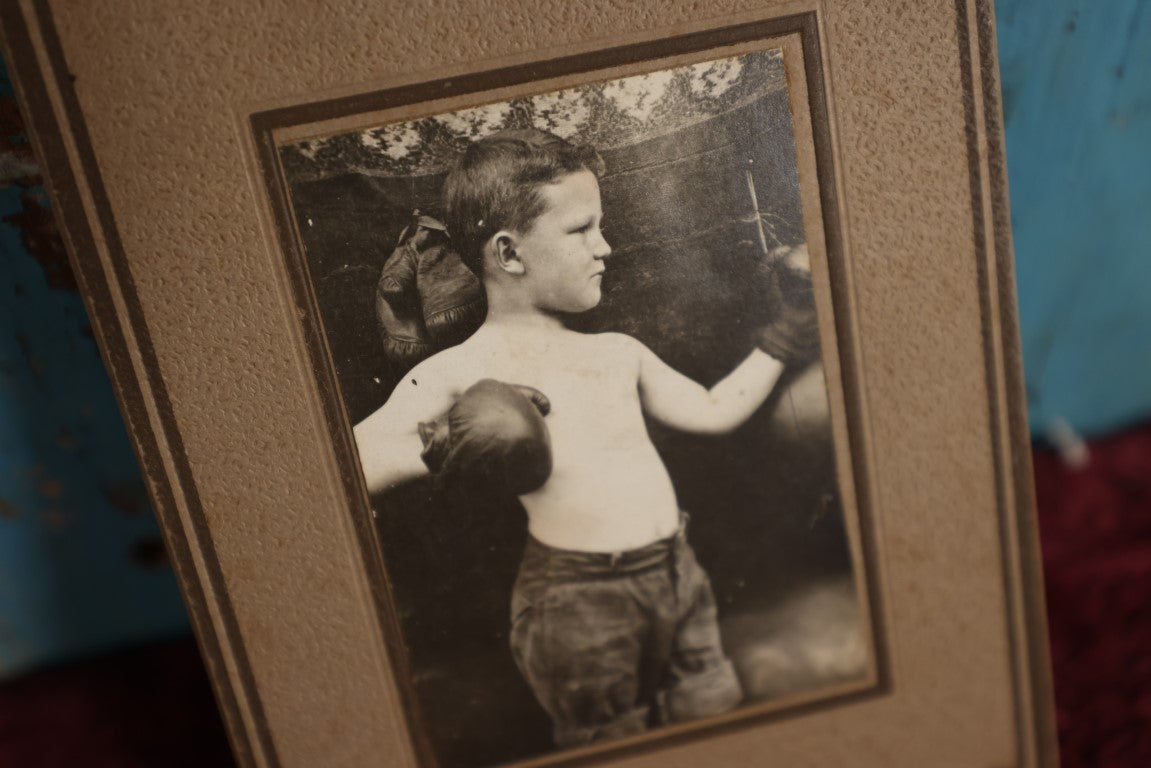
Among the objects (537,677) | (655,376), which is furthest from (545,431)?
(537,677)

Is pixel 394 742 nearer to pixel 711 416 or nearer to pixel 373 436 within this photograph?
pixel 373 436

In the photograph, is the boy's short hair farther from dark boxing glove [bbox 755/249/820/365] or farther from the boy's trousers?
the boy's trousers

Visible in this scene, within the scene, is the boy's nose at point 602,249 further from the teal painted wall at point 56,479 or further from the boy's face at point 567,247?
the teal painted wall at point 56,479

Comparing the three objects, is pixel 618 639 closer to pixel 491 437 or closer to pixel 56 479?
pixel 491 437

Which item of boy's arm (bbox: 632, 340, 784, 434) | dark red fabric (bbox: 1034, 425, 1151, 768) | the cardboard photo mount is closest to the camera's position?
the cardboard photo mount

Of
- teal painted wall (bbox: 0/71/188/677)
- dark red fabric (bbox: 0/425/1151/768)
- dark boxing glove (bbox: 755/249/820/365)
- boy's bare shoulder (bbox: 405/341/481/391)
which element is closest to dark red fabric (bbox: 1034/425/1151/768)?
dark red fabric (bbox: 0/425/1151/768)
